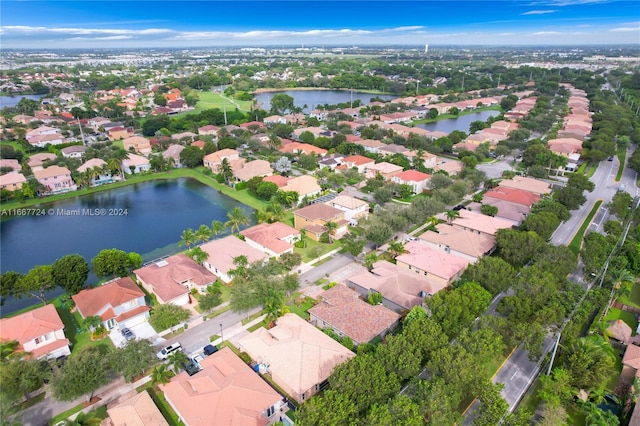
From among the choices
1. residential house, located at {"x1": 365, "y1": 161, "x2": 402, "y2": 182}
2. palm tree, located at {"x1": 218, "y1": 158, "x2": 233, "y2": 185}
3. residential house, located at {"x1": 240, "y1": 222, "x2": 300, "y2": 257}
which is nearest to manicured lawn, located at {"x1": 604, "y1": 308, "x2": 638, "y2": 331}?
residential house, located at {"x1": 240, "y1": 222, "x2": 300, "y2": 257}

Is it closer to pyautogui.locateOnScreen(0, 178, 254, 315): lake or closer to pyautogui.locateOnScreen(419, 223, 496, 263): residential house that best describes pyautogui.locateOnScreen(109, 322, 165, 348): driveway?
pyautogui.locateOnScreen(0, 178, 254, 315): lake

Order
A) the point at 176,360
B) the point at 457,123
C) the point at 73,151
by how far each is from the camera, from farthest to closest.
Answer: the point at 457,123, the point at 73,151, the point at 176,360

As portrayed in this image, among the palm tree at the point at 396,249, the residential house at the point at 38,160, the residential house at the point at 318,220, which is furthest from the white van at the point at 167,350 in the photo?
the residential house at the point at 38,160

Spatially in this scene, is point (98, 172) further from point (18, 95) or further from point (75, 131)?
point (18, 95)

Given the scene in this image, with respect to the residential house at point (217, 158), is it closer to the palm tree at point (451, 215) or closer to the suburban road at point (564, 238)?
the palm tree at point (451, 215)

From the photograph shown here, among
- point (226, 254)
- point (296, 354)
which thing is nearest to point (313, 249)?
point (226, 254)

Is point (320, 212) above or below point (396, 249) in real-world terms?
above

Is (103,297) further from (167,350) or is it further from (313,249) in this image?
(313,249)
